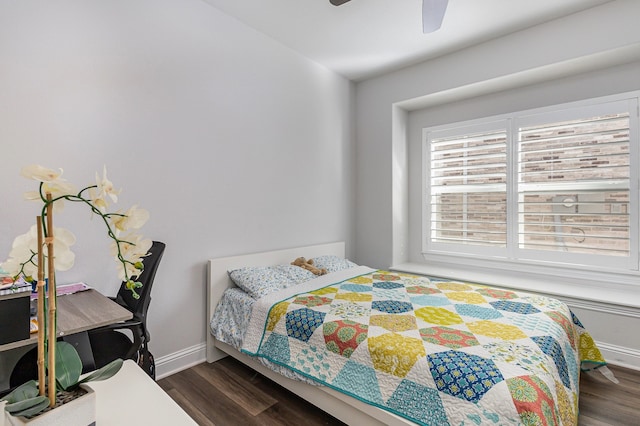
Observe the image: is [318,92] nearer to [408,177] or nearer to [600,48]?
[408,177]

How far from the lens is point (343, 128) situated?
394cm

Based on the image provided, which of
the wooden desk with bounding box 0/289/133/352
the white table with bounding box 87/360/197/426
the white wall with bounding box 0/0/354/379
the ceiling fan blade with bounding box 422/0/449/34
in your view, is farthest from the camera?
the ceiling fan blade with bounding box 422/0/449/34

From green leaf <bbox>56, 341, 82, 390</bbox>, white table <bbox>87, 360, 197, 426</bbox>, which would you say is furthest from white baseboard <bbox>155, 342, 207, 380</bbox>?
green leaf <bbox>56, 341, 82, 390</bbox>

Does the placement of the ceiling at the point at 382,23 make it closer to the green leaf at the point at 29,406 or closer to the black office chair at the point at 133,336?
the black office chair at the point at 133,336

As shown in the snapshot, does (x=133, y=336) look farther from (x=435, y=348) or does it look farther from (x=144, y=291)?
(x=435, y=348)

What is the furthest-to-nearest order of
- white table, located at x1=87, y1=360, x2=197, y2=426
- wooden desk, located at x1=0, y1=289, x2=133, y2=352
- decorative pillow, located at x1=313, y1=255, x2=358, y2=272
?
decorative pillow, located at x1=313, y1=255, x2=358, y2=272
wooden desk, located at x1=0, y1=289, x2=133, y2=352
white table, located at x1=87, y1=360, x2=197, y2=426

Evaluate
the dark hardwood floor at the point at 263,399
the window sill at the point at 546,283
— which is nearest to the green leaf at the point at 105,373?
the dark hardwood floor at the point at 263,399

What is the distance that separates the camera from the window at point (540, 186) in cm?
274

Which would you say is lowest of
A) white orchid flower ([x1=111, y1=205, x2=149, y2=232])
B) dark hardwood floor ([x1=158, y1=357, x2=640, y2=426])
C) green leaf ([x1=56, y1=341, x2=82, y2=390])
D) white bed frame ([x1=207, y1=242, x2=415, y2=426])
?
dark hardwood floor ([x1=158, y1=357, x2=640, y2=426])

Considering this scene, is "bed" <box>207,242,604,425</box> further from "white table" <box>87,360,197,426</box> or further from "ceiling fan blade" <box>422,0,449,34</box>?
"ceiling fan blade" <box>422,0,449,34</box>

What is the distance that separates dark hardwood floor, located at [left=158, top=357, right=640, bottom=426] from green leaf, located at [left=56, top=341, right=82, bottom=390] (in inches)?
57.3

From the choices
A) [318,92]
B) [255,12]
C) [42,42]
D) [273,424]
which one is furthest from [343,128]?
[273,424]

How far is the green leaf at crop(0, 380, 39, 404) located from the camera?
63 cm

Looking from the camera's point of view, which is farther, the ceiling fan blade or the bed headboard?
the bed headboard
